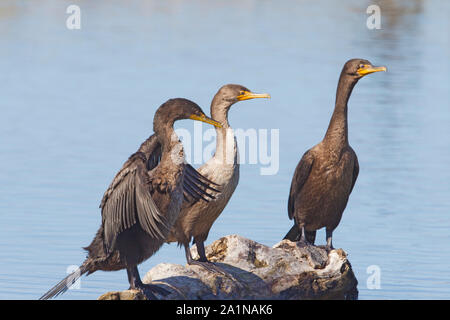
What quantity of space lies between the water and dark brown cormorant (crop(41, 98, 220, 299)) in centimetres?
195

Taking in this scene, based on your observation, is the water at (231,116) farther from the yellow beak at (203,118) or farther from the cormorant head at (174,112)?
the cormorant head at (174,112)

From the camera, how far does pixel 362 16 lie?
32031 mm

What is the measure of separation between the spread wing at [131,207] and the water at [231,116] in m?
2.08

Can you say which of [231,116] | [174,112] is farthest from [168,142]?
[231,116]

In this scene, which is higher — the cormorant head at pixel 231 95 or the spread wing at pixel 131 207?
the cormorant head at pixel 231 95

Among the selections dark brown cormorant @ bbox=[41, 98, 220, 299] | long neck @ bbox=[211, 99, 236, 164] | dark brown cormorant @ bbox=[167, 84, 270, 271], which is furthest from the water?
dark brown cormorant @ bbox=[41, 98, 220, 299]

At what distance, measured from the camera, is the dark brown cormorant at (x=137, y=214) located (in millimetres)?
7277

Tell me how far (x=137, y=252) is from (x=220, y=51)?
17061mm

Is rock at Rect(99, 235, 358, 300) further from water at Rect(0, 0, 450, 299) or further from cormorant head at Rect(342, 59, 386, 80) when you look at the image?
cormorant head at Rect(342, 59, 386, 80)

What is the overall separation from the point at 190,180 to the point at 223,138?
72 centimetres

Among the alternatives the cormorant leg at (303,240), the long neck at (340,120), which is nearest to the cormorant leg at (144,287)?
the cormorant leg at (303,240)

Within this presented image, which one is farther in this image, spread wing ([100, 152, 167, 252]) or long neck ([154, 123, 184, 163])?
long neck ([154, 123, 184, 163])

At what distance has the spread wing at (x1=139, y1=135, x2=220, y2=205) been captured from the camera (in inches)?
309
